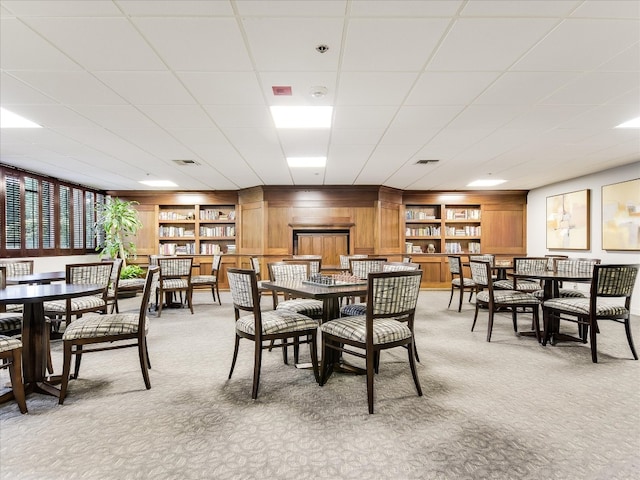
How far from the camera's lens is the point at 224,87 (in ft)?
10.6

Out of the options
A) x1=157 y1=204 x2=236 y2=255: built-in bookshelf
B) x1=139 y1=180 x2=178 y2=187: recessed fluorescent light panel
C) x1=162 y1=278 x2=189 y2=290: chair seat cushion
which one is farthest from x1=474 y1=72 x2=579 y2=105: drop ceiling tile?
x1=157 y1=204 x2=236 y2=255: built-in bookshelf

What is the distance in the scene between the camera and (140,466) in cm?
187

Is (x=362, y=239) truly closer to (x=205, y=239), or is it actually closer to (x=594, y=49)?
(x=205, y=239)

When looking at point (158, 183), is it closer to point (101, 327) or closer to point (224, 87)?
point (224, 87)

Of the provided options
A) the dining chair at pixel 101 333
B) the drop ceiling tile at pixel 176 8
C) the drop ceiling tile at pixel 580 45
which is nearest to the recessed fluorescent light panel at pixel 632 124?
the drop ceiling tile at pixel 580 45

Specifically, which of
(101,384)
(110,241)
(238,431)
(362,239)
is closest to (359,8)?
(238,431)

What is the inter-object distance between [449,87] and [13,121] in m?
4.79

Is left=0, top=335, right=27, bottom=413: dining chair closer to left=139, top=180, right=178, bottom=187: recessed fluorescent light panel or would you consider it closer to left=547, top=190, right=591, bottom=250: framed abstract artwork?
left=139, top=180, right=178, bottom=187: recessed fluorescent light panel

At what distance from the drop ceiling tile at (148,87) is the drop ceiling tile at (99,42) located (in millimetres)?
119

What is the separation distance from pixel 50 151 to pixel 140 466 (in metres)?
5.40

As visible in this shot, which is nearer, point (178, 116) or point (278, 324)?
point (278, 324)

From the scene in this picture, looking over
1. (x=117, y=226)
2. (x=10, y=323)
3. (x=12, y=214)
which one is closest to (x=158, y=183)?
(x=117, y=226)

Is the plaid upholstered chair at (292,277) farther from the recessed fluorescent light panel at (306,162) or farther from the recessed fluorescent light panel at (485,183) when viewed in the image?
the recessed fluorescent light panel at (485,183)

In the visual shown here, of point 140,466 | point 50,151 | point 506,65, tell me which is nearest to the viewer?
point 140,466
